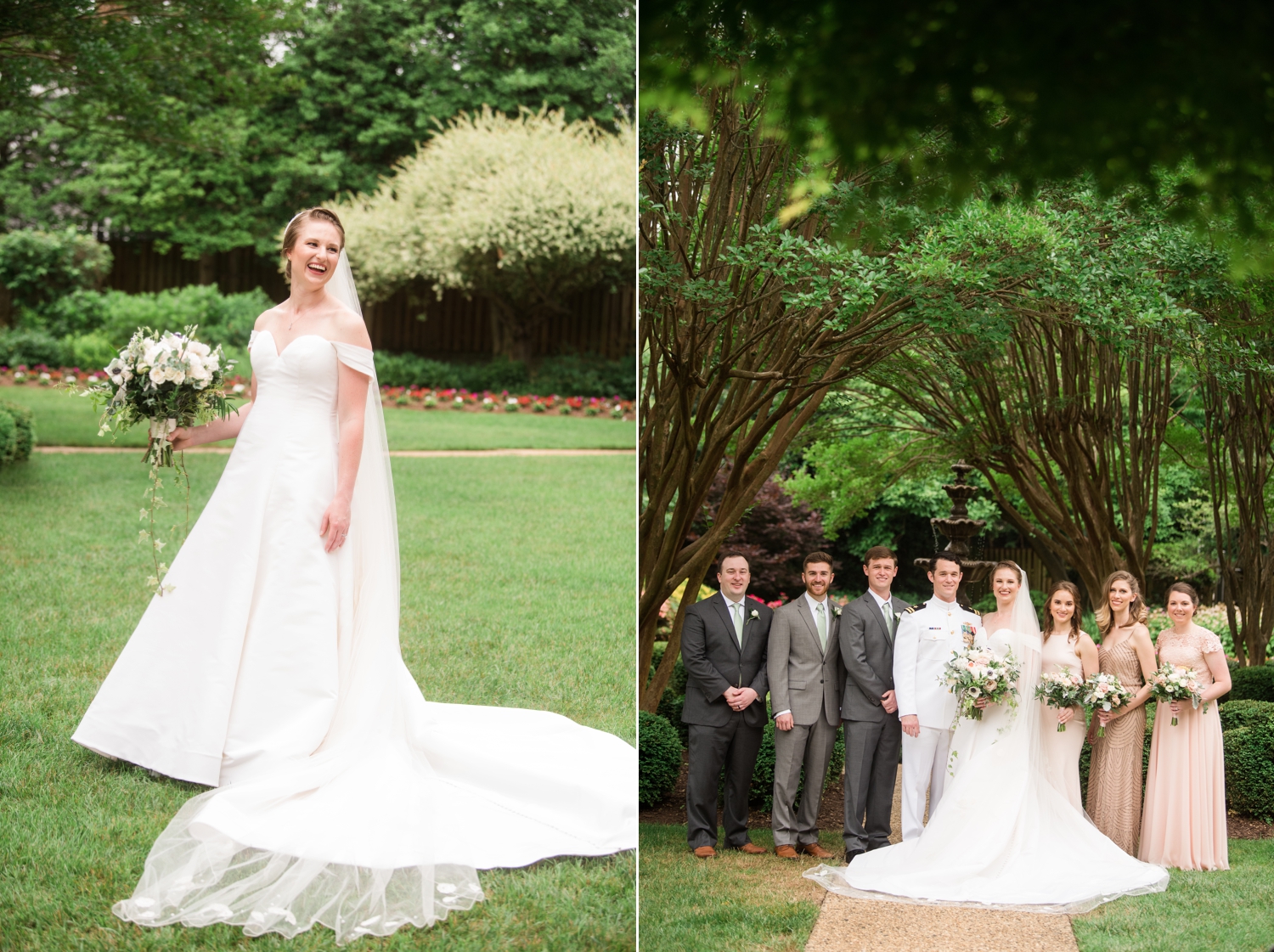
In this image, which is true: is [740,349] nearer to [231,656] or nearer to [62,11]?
[231,656]

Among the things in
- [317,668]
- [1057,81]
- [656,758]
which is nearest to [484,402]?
[656,758]

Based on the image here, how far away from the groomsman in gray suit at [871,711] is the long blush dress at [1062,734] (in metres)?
0.81

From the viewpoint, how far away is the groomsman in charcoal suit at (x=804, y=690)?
576 cm

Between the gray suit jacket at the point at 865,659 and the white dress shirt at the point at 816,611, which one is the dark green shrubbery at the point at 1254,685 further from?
the white dress shirt at the point at 816,611

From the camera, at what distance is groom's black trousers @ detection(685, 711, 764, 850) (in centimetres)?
580

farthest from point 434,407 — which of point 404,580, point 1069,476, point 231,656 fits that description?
point 231,656

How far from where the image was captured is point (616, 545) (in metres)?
10.9

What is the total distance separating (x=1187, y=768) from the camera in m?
5.91

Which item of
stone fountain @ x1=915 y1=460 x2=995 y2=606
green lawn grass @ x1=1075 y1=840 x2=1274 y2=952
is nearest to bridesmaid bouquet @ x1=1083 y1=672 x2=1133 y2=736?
green lawn grass @ x1=1075 y1=840 x2=1274 y2=952

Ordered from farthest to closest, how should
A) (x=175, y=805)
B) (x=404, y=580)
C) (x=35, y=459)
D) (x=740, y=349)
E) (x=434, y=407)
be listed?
(x=434, y=407), (x=35, y=459), (x=404, y=580), (x=740, y=349), (x=175, y=805)

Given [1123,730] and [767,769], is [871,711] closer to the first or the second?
[1123,730]

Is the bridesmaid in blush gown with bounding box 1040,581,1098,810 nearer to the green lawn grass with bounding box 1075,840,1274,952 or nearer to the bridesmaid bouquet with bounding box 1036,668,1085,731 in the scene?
the bridesmaid bouquet with bounding box 1036,668,1085,731

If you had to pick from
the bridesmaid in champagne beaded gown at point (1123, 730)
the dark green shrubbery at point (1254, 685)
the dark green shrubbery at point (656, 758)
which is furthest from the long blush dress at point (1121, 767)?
the dark green shrubbery at point (1254, 685)

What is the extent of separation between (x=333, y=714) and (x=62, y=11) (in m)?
10.2
